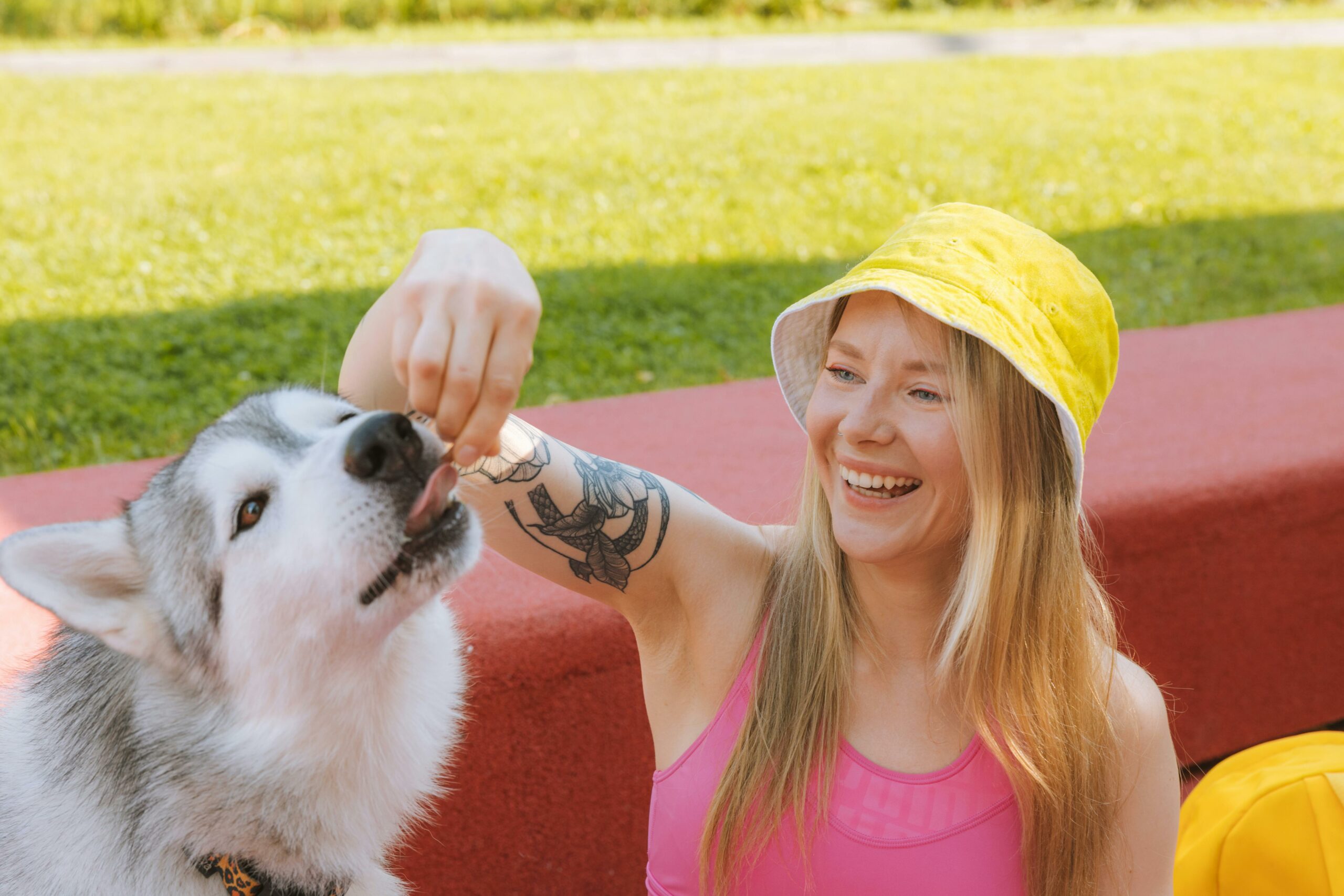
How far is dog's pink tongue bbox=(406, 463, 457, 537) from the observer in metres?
1.73

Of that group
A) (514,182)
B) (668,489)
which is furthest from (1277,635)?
(514,182)

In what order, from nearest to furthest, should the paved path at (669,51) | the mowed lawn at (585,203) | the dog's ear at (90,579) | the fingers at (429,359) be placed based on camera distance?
the fingers at (429,359), the dog's ear at (90,579), the mowed lawn at (585,203), the paved path at (669,51)

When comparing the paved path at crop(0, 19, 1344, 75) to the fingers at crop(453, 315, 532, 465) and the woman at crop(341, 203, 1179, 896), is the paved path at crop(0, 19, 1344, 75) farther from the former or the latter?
the fingers at crop(453, 315, 532, 465)

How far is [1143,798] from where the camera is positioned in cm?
223

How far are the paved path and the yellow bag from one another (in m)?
10.4

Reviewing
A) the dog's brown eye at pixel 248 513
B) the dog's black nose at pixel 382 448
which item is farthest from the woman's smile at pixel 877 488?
the dog's brown eye at pixel 248 513

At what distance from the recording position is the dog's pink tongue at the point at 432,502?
68.2 inches

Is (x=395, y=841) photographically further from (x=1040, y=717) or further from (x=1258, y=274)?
(x=1258, y=274)

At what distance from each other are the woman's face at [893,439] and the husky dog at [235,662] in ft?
2.59

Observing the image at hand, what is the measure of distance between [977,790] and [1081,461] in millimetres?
711

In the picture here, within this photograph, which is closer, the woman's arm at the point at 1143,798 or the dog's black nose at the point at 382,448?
the dog's black nose at the point at 382,448

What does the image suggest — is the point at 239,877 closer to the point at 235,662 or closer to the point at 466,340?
the point at 235,662

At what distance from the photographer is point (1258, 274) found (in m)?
7.64

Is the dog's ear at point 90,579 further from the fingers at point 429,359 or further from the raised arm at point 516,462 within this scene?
the fingers at point 429,359
